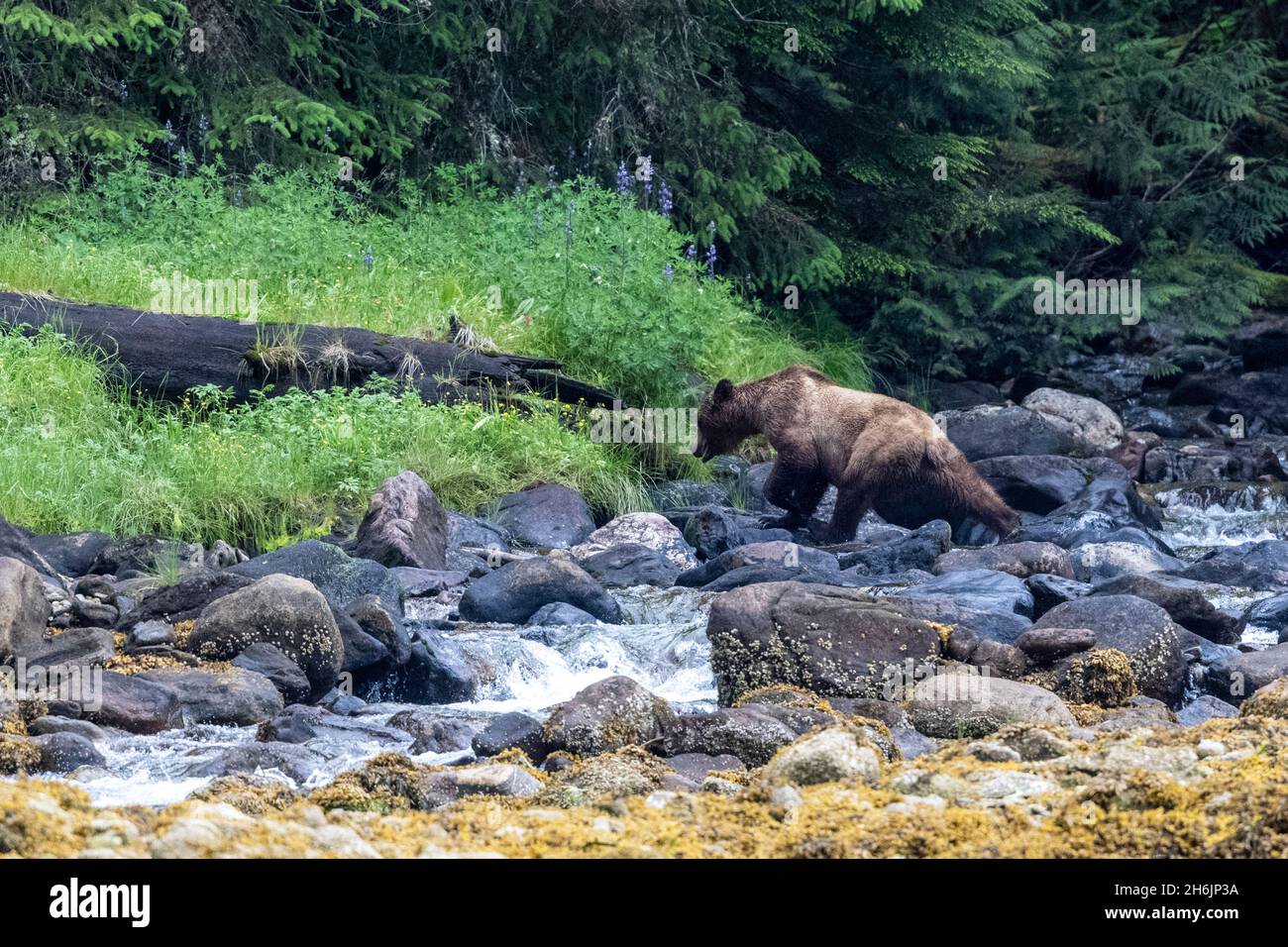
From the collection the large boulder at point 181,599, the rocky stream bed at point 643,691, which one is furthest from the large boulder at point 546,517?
the large boulder at point 181,599

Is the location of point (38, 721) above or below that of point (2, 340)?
below

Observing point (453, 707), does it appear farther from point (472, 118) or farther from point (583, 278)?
point (472, 118)

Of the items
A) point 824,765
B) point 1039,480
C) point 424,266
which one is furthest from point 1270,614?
point 424,266

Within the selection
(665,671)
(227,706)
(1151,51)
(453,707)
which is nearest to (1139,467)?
(1151,51)

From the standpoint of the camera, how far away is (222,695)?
20.0ft

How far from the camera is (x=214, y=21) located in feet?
47.0

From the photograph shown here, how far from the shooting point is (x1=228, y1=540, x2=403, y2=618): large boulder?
7878 millimetres

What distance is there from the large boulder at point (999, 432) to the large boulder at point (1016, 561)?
4201 mm

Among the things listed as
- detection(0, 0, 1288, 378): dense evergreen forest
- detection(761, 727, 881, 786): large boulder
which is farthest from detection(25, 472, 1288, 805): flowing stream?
detection(0, 0, 1288, 378): dense evergreen forest

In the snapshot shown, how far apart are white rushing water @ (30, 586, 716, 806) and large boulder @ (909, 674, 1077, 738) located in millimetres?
1177

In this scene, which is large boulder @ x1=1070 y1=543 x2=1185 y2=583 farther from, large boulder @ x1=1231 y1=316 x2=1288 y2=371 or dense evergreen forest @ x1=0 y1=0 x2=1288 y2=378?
large boulder @ x1=1231 y1=316 x2=1288 y2=371

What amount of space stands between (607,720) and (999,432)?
29.9 feet

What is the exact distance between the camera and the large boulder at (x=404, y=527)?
8.95 m

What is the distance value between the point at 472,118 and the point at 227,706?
36.0ft
